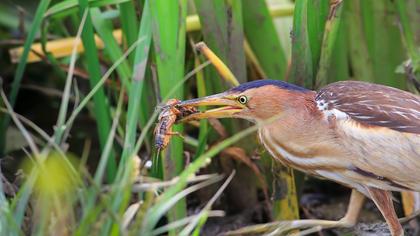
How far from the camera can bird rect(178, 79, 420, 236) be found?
87.7 inches

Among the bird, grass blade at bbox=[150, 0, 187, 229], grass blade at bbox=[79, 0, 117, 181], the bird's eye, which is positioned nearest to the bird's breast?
the bird

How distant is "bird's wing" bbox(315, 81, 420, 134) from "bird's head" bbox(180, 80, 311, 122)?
0.27ft

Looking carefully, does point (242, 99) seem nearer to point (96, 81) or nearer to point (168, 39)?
point (168, 39)

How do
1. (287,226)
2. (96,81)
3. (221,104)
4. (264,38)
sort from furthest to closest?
(264,38) → (96,81) → (287,226) → (221,104)

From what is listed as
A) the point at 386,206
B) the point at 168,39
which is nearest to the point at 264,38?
the point at 168,39

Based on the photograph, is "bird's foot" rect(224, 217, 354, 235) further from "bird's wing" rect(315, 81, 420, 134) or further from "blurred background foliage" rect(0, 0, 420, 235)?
"bird's wing" rect(315, 81, 420, 134)

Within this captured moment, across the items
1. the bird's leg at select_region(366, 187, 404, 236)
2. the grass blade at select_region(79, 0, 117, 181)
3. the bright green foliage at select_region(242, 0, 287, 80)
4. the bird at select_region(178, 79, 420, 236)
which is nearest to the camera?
the bird at select_region(178, 79, 420, 236)

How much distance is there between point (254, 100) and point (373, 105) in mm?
280

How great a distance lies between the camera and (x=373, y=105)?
2.29m

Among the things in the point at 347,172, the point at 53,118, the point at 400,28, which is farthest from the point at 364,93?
the point at 53,118

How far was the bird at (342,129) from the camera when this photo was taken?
7.30ft

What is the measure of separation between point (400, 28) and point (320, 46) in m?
0.29

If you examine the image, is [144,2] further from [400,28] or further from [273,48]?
[400,28]

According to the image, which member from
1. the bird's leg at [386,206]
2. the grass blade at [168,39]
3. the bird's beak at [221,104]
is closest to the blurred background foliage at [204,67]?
the grass blade at [168,39]
